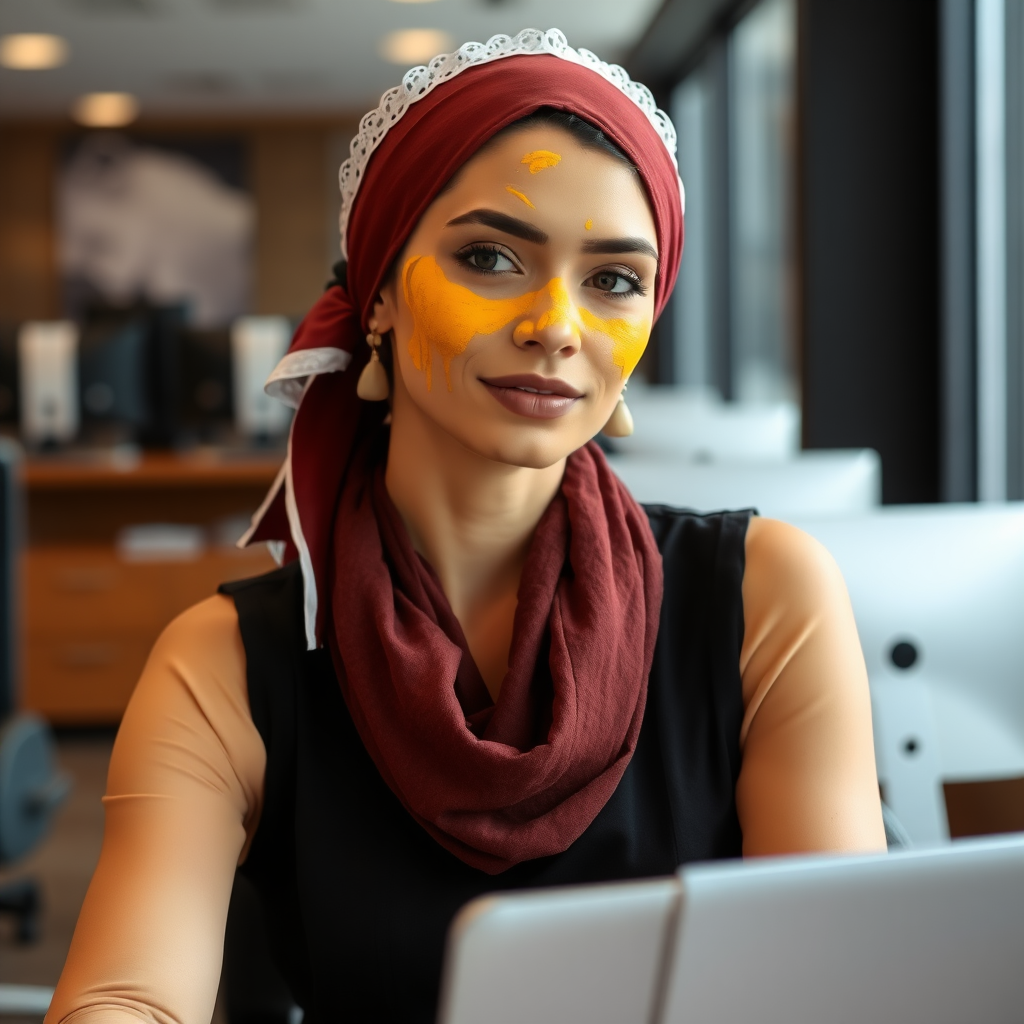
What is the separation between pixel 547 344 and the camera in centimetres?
102

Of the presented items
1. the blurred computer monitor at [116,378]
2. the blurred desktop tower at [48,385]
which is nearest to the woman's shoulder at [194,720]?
the blurred desktop tower at [48,385]

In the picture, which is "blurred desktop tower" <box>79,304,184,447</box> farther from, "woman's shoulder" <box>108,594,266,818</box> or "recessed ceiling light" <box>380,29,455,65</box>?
"woman's shoulder" <box>108,594,266,818</box>

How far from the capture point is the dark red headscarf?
40.1 inches

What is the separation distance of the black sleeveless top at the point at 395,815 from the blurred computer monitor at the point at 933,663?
23cm

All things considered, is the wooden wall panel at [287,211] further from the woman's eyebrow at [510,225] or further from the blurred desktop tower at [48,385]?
the woman's eyebrow at [510,225]

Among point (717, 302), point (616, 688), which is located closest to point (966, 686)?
point (616, 688)

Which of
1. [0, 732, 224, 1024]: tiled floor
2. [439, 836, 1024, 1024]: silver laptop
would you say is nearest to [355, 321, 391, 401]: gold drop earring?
[439, 836, 1024, 1024]: silver laptop

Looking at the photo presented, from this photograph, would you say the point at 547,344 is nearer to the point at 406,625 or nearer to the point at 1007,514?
the point at 406,625

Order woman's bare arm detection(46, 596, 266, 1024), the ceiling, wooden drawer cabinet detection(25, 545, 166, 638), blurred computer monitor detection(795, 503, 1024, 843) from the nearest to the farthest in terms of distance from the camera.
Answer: woman's bare arm detection(46, 596, 266, 1024)
blurred computer monitor detection(795, 503, 1024, 843)
wooden drawer cabinet detection(25, 545, 166, 638)
the ceiling

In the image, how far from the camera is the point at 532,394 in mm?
1042

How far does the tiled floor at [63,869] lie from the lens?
2.75 meters

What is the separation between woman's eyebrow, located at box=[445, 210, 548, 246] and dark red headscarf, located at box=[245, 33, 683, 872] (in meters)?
0.05

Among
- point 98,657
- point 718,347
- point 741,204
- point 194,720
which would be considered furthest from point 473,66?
point 718,347

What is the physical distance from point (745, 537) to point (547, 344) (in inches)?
12.4
